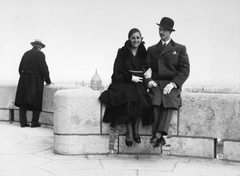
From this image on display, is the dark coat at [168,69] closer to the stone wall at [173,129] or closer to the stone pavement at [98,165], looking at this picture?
the stone wall at [173,129]

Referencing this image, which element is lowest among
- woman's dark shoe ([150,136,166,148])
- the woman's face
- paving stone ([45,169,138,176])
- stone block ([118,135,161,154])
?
paving stone ([45,169,138,176])

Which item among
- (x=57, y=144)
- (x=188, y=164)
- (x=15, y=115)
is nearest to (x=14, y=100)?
(x=15, y=115)

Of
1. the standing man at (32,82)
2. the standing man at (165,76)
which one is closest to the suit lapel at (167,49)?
the standing man at (165,76)

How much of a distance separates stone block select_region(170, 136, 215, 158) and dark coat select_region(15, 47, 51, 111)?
11.5 feet

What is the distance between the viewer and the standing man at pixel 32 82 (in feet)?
21.7

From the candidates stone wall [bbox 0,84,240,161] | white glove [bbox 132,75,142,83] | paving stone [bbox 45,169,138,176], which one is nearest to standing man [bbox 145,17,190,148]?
white glove [bbox 132,75,142,83]

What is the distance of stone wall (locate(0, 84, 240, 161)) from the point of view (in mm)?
3990

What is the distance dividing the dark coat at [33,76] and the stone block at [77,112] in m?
2.57

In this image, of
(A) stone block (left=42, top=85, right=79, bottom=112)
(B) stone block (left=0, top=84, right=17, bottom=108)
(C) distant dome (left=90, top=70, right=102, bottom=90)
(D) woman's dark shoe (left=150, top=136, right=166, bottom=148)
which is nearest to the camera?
(D) woman's dark shoe (left=150, top=136, right=166, bottom=148)

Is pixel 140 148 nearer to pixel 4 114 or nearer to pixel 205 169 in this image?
pixel 205 169

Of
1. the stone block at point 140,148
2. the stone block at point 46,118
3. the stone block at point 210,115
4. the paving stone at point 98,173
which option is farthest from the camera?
→ the stone block at point 46,118

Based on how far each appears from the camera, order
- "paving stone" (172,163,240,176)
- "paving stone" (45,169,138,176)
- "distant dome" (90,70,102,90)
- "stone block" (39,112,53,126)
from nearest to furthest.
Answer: "paving stone" (45,169,138,176), "paving stone" (172,163,240,176), "stone block" (39,112,53,126), "distant dome" (90,70,102,90)

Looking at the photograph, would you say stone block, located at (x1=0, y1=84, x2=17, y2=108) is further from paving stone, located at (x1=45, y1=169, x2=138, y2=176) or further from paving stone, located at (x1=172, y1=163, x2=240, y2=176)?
Result: paving stone, located at (x1=172, y1=163, x2=240, y2=176)

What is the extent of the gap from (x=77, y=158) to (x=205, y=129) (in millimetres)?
1700
